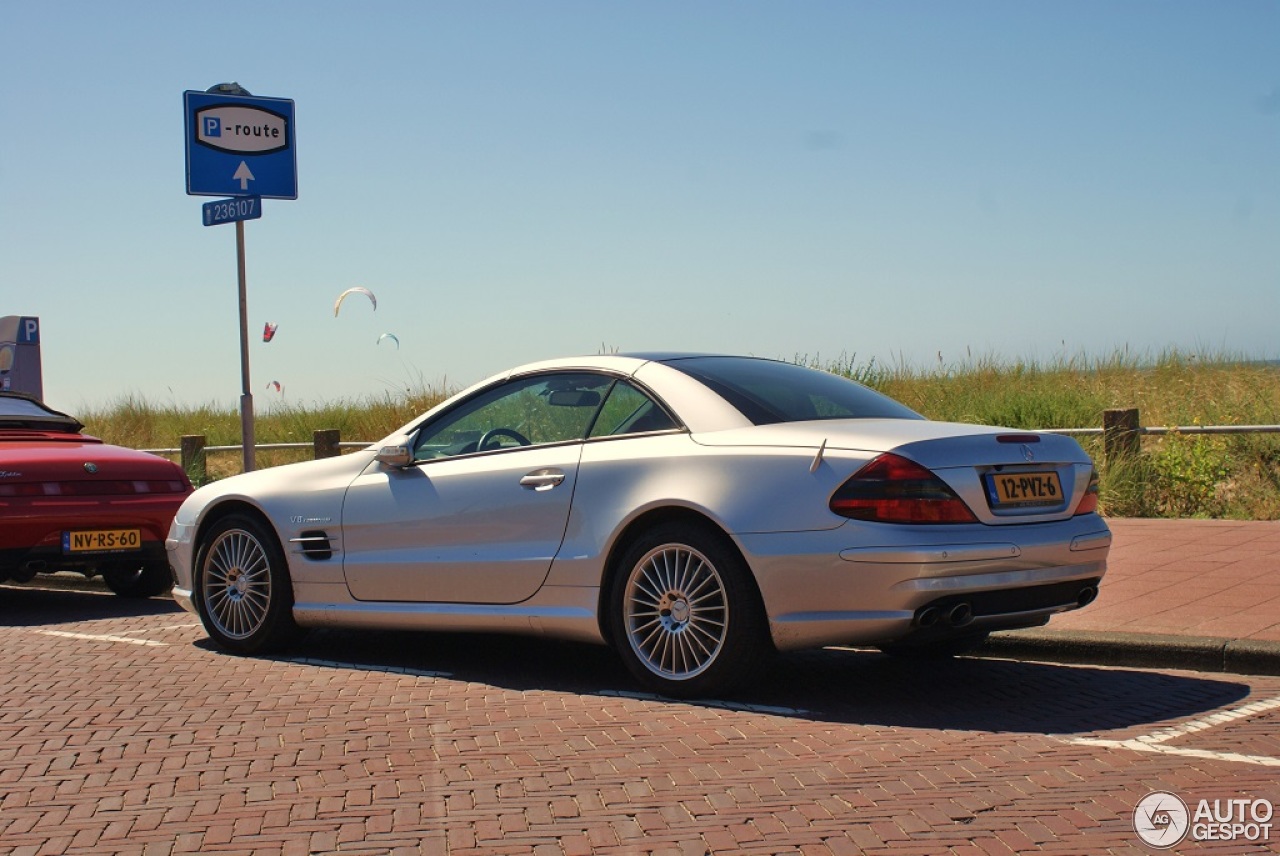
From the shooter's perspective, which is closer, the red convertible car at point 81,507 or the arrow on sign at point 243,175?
the red convertible car at point 81,507

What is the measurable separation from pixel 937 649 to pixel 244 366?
6.54 m

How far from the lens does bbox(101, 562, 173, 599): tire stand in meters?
11.0

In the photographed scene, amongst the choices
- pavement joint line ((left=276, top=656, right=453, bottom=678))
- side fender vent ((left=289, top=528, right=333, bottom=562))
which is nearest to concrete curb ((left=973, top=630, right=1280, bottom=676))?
pavement joint line ((left=276, top=656, right=453, bottom=678))

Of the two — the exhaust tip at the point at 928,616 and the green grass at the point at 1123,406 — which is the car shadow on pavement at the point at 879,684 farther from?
the green grass at the point at 1123,406

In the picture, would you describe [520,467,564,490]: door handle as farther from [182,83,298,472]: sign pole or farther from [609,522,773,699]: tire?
[182,83,298,472]: sign pole

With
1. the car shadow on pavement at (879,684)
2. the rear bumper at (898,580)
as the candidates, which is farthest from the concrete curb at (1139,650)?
the rear bumper at (898,580)

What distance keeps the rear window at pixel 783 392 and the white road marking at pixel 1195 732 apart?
6.07ft

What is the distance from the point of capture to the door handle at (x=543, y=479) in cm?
664

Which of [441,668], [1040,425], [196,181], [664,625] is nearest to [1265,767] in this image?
[664,625]

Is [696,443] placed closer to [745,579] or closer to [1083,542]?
[745,579]

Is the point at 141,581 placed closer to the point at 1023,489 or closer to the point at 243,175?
the point at 243,175

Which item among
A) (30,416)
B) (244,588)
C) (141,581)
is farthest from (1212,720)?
(30,416)

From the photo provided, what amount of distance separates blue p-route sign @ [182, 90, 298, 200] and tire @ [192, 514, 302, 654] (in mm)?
4141

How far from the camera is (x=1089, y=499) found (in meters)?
6.38
